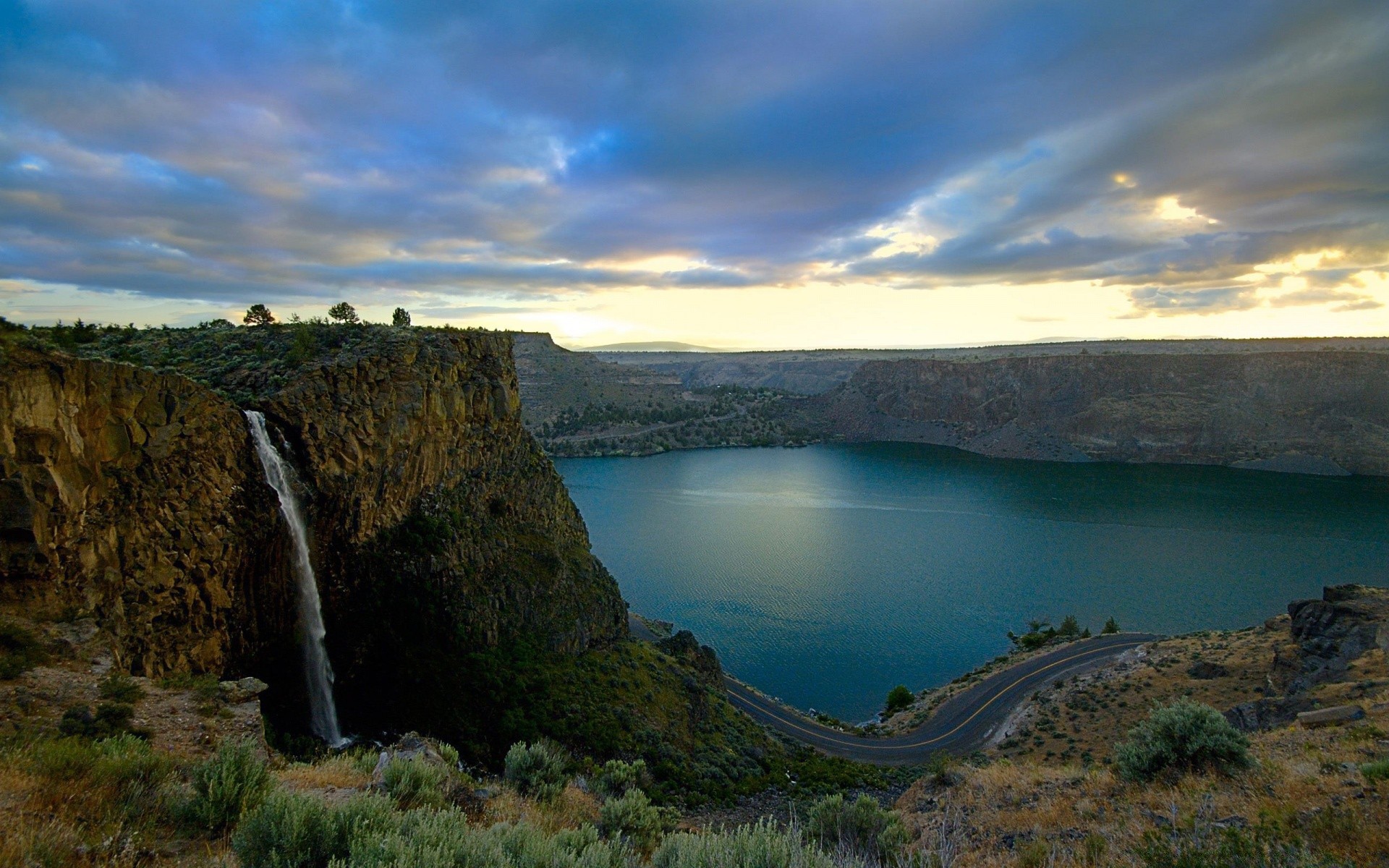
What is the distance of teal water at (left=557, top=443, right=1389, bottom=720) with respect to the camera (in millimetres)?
39281

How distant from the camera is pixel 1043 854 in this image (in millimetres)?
7332

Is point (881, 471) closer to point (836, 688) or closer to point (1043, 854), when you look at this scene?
point (836, 688)

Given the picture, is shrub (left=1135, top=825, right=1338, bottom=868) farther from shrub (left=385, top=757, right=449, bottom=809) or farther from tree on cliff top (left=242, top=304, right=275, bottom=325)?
tree on cliff top (left=242, top=304, right=275, bottom=325)

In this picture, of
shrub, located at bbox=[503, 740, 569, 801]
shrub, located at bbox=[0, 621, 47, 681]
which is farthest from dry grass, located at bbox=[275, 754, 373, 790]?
shrub, located at bbox=[0, 621, 47, 681]

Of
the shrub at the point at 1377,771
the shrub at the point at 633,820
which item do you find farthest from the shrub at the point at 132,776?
the shrub at the point at 1377,771

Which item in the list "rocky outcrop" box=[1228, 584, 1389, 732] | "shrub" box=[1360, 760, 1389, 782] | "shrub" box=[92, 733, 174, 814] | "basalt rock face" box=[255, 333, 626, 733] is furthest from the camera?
"basalt rock face" box=[255, 333, 626, 733]

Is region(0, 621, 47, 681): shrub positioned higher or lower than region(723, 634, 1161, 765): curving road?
higher

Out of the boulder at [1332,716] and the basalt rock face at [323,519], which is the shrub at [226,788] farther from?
the boulder at [1332,716]

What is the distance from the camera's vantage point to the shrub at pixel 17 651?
9750mm

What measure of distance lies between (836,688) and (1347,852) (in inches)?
1190

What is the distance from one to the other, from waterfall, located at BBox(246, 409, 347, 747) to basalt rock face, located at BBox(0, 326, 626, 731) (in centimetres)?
31

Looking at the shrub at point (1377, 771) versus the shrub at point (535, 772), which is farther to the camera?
the shrub at point (535, 772)

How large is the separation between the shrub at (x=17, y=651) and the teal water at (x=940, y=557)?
29.4 metres

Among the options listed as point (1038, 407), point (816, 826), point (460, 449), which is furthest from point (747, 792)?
point (1038, 407)
